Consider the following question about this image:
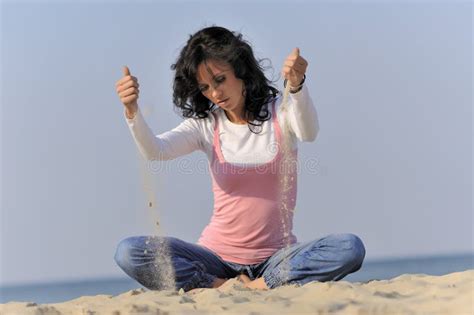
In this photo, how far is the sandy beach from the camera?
2.74 m

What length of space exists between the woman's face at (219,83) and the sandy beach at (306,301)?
83cm

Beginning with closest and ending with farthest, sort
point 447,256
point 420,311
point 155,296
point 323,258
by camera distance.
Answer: point 420,311, point 155,296, point 323,258, point 447,256

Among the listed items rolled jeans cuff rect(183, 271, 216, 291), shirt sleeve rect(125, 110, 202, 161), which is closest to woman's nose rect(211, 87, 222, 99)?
shirt sleeve rect(125, 110, 202, 161)

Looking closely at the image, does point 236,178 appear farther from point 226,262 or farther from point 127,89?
point 127,89

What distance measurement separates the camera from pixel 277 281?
→ 348 cm

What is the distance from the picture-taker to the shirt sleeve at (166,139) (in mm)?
3627

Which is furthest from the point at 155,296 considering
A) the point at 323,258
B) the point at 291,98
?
the point at 291,98

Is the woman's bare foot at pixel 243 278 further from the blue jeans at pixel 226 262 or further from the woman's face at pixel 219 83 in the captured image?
the woman's face at pixel 219 83

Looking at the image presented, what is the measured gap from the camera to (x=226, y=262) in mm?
3697

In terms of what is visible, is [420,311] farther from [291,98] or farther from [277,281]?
[291,98]

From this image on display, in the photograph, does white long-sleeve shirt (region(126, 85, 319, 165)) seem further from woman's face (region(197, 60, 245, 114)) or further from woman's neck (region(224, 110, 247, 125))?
woman's face (region(197, 60, 245, 114))

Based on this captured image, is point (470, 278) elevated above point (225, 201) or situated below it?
below

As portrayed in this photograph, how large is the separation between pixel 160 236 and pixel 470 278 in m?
1.32

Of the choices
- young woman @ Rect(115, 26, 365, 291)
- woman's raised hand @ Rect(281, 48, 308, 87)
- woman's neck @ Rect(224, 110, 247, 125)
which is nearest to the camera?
woman's raised hand @ Rect(281, 48, 308, 87)
